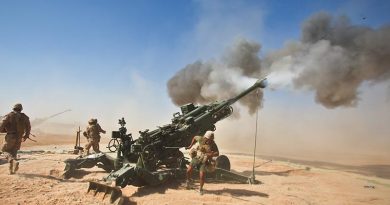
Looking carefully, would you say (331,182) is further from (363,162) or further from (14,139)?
Result: (363,162)

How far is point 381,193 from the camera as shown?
10289 mm

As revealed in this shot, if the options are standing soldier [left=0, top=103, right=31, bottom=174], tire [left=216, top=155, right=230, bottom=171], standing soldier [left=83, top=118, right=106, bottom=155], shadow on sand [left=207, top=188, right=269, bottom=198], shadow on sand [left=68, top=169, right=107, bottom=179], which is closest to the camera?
shadow on sand [left=207, top=188, right=269, bottom=198]

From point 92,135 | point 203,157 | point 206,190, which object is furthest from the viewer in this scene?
point 92,135

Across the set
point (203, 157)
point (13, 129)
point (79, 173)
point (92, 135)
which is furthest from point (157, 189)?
point (92, 135)

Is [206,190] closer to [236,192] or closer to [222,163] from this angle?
[236,192]

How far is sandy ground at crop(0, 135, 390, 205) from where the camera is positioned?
7.47 metres

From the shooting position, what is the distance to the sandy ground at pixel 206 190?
24.5 feet

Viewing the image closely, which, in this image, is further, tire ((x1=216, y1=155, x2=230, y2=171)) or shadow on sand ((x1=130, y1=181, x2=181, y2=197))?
tire ((x1=216, y1=155, x2=230, y2=171))

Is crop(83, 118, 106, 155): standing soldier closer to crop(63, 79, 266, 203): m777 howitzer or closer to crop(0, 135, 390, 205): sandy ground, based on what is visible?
crop(0, 135, 390, 205): sandy ground

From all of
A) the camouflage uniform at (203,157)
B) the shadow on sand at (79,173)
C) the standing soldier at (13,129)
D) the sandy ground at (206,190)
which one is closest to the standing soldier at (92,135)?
the sandy ground at (206,190)

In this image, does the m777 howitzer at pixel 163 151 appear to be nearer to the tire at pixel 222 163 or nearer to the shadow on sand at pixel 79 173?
the tire at pixel 222 163

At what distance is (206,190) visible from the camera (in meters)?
8.91

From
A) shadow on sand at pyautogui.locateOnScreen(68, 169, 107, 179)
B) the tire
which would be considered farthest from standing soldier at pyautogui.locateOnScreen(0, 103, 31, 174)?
the tire

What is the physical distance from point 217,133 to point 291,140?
291 inches
